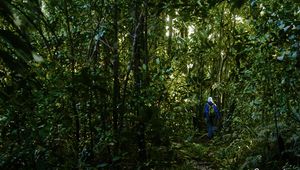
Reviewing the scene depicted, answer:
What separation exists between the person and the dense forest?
273 centimetres

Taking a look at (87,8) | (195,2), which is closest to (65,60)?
(87,8)

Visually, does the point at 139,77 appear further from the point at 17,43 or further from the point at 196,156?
the point at 17,43

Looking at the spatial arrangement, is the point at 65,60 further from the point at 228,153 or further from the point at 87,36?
the point at 228,153

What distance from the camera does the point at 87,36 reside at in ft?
20.1

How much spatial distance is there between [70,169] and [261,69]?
12.5 ft

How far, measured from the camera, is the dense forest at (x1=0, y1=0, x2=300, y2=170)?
4.22m

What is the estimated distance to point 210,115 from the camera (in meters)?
12.5

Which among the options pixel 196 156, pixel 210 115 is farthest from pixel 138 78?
pixel 210 115

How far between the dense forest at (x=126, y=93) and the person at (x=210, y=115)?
2730 mm

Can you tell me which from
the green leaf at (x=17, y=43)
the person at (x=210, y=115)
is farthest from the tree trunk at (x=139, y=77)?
the person at (x=210, y=115)

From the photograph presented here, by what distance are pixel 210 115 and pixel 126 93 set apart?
20.1 ft

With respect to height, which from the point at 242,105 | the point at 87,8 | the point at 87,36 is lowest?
the point at 242,105

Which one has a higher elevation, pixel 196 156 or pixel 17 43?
pixel 17 43

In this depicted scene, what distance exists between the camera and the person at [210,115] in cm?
1224
